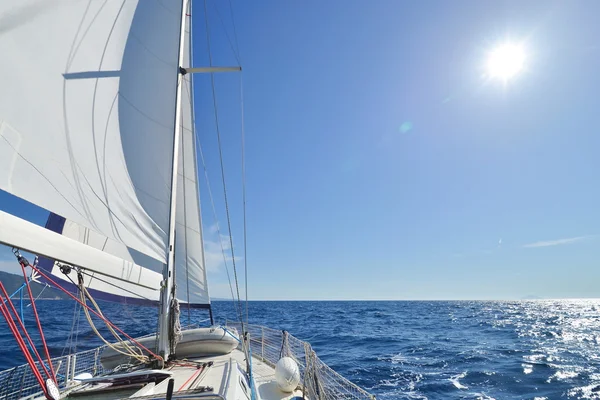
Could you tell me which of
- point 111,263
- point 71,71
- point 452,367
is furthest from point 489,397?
point 71,71

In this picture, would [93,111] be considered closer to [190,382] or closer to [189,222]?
[190,382]

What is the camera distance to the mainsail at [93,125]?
133 inches

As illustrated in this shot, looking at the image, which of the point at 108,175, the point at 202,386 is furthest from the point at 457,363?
the point at 108,175

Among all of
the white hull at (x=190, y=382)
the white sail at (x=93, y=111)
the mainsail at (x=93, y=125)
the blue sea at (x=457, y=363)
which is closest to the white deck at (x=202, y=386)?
the white hull at (x=190, y=382)

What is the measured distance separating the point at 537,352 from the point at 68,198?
2449cm

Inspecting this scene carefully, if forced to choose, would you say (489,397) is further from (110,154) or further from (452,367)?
(110,154)

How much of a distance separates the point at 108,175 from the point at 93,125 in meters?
0.75

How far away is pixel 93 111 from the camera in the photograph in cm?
473

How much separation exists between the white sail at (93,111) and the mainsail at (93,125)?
1 centimetres

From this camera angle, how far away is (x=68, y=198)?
13.0ft

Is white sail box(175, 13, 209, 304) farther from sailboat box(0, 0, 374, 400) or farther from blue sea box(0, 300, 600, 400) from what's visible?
blue sea box(0, 300, 600, 400)

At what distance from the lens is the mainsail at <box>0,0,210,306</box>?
3.38m

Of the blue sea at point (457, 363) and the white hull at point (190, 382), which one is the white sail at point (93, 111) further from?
the blue sea at point (457, 363)

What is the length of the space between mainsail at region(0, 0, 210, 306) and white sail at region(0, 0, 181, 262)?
0.05ft
